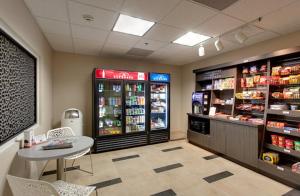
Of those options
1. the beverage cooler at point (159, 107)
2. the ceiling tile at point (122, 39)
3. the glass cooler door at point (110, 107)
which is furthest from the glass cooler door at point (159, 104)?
the ceiling tile at point (122, 39)

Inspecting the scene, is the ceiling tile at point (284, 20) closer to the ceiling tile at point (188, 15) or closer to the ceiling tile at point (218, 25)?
the ceiling tile at point (218, 25)

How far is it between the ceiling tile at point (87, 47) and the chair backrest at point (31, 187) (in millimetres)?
2836

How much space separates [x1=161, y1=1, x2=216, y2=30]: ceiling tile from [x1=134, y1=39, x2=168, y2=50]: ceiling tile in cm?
84

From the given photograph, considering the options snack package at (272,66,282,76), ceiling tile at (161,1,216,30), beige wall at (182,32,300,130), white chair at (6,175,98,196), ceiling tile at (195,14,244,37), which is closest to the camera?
white chair at (6,175,98,196)

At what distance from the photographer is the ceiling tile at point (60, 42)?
308 centimetres

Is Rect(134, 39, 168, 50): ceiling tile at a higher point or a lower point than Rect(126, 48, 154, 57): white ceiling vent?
higher

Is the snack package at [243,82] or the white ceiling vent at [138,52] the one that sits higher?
the white ceiling vent at [138,52]

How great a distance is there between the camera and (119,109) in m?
4.14

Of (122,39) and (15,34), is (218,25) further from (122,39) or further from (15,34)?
(15,34)

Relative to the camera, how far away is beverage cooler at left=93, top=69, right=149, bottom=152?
148 inches

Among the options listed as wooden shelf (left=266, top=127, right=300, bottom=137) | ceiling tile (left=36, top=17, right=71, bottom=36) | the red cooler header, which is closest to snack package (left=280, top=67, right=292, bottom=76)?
wooden shelf (left=266, top=127, right=300, bottom=137)

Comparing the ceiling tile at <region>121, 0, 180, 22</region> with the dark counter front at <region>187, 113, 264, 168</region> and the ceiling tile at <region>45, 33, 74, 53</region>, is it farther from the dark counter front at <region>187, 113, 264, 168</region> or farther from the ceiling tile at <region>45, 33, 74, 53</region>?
the dark counter front at <region>187, 113, 264, 168</region>

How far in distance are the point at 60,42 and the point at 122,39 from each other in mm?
1379

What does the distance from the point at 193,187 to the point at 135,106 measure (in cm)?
258
